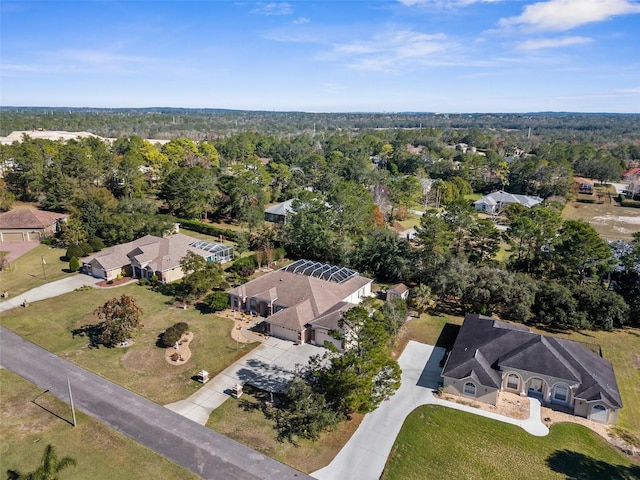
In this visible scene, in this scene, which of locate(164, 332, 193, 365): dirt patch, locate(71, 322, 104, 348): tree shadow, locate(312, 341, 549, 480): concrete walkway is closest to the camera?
locate(312, 341, 549, 480): concrete walkway

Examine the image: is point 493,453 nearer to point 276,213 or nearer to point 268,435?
point 268,435

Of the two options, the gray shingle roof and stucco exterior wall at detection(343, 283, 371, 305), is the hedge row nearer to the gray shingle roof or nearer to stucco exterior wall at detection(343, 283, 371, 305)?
stucco exterior wall at detection(343, 283, 371, 305)

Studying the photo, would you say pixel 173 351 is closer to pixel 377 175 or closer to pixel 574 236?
pixel 574 236

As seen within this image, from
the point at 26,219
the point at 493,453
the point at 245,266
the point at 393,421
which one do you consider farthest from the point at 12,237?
the point at 493,453

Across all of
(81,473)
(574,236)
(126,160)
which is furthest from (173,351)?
(126,160)

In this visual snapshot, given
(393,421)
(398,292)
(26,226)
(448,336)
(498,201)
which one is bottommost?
(393,421)

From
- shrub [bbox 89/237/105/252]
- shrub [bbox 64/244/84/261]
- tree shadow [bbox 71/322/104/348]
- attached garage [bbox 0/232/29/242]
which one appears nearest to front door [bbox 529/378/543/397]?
tree shadow [bbox 71/322/104/348]

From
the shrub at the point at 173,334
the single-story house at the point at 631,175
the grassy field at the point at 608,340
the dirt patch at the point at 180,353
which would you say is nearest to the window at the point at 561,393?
the grassy field at the point at 608,340
